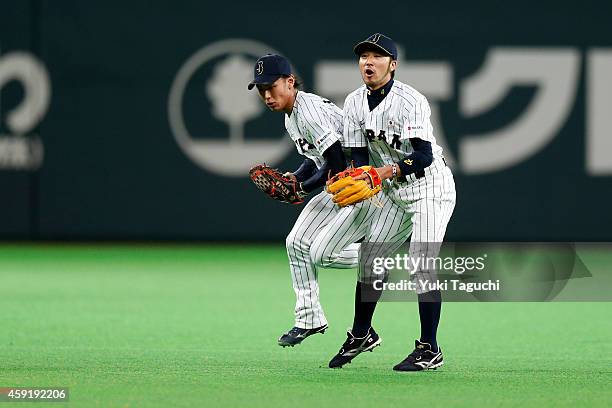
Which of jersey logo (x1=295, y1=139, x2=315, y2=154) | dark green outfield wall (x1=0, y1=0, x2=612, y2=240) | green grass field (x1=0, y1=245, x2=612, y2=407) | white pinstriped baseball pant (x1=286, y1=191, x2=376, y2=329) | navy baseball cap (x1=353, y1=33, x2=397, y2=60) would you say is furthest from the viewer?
dark green outfield wall (x1=0, y1=0, x2=612, y2=240)

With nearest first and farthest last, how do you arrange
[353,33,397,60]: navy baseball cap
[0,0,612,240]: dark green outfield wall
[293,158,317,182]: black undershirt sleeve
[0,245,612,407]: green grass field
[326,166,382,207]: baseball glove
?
[0,245,612,407]: green grass field < [326,166,382,207]: baseball glove < [353,33,397,60]: navy baseball cap < [293,158,317,182]: black undershirt sleeve < [0,0,612,240]: dark green outfield wall

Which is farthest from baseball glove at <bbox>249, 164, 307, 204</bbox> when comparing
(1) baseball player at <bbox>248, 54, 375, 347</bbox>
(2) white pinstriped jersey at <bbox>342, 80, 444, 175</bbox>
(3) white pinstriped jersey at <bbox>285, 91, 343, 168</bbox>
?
(2) white pinstriped jersey at <bbox>342, 80, 444, 175</bbox>

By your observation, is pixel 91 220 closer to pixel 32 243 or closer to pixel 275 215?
pixel 32 243

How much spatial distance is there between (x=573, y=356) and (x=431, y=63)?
8.39 metres

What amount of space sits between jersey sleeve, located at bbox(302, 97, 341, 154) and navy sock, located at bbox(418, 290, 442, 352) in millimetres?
1078

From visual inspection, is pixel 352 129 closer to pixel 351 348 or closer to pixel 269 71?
pixel 269 71

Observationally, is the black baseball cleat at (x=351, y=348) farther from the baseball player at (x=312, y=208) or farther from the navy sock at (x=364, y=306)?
the baseball player at (x=312, y=208)

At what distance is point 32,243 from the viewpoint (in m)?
16.6

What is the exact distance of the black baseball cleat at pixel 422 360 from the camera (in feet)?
23.3

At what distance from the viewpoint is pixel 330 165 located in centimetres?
742

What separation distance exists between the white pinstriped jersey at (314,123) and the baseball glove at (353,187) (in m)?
0.31

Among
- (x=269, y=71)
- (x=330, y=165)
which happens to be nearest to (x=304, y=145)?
(x=330, y=165)

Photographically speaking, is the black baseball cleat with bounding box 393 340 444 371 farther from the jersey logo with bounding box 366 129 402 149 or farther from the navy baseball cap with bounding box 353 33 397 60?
the navy baseball cap with bounding box 353 33 397 60

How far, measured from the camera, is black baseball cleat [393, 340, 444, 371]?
280 inches
